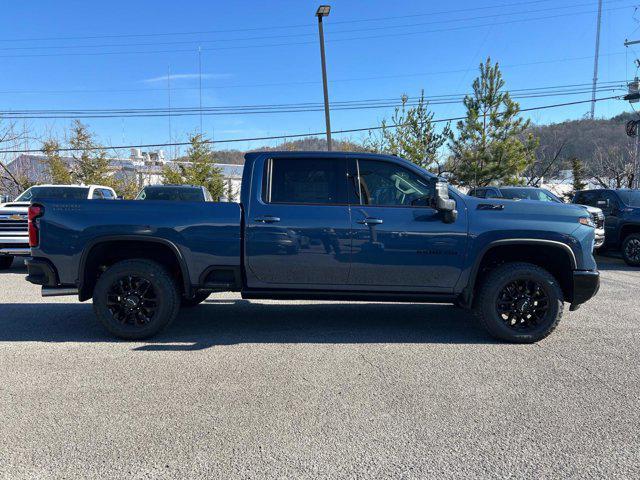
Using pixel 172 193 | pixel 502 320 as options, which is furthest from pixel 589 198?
pixel 172 193

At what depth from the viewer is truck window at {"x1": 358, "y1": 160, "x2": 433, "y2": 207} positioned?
4.85 meters

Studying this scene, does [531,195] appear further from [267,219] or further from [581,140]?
[581,140]

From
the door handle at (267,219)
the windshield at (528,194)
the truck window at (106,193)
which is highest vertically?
the truck window at (106,193)

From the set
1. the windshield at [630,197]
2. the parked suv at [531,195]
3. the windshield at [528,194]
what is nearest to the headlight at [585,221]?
the parked suv at [531,195]

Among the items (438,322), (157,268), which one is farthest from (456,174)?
(157,268)

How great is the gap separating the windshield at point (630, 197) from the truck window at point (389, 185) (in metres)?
9.46

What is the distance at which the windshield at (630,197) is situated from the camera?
11610mm

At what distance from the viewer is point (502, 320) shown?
4.84m

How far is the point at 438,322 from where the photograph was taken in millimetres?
5738

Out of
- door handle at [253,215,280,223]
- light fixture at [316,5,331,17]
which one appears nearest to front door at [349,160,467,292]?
door handle at [253,215,280,223]

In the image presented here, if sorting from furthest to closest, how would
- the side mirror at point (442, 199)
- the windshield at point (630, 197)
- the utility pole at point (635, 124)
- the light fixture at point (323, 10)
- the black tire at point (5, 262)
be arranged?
the utility pole at point (635, 124) → the light fixture at point (323, 10) → the windshield at point (630, 197) → the black tire at point (5, 262) → the side mirror at point (442, 199)

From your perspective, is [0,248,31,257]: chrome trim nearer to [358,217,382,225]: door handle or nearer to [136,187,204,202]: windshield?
[136,187,204,202]: windshield

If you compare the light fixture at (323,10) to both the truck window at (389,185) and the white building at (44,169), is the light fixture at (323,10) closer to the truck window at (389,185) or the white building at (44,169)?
the white building at (44,169)

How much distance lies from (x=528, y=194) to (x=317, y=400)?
1269cm
